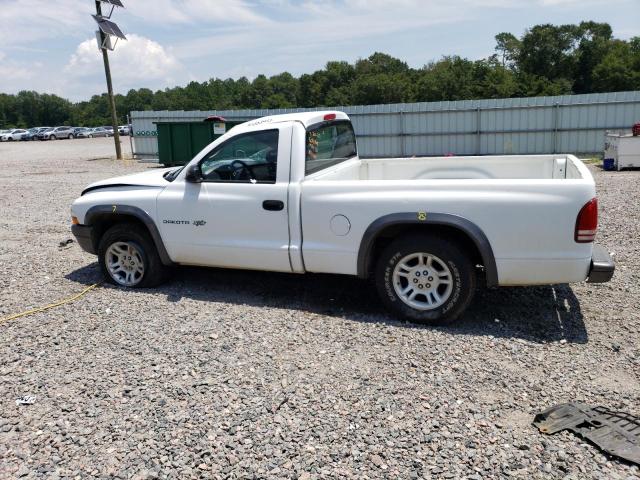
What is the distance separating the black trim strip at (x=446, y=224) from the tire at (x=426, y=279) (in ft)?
0.52

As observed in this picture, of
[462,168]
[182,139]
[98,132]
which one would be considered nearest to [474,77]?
[98,132]

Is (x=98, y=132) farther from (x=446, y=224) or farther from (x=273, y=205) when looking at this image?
(x=446, y=224)

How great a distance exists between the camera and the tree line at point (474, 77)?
58062 mm

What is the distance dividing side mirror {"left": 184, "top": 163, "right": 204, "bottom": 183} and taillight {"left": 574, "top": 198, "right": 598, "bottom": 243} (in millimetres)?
3479

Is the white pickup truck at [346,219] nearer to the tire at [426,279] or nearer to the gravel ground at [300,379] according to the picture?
the tire at [426,279]

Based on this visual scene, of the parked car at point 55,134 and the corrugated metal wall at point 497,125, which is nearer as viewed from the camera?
the corrugated metal wall at point 497,125

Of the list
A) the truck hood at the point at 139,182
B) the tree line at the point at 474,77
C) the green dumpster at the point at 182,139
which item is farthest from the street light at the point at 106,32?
the tree line at the point at 474,77

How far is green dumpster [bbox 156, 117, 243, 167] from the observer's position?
2066cm

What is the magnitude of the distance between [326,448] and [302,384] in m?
0.80

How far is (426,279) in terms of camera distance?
16.5ft

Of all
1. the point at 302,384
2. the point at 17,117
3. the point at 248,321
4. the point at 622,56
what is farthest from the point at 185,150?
the point at 17,117

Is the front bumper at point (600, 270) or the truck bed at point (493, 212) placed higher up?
the truck bed at point (493, 212)

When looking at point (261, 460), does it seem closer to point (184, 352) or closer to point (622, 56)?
point (184, 352)

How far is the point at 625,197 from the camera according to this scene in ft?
37.4
